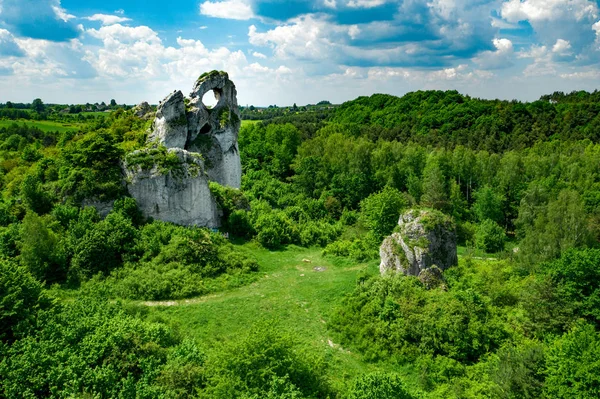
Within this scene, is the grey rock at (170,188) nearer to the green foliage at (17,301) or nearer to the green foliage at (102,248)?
the green foliage at (102,248)

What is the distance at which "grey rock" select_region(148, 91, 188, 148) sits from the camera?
38.0 m

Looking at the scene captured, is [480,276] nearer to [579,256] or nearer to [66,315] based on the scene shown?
[579,256]

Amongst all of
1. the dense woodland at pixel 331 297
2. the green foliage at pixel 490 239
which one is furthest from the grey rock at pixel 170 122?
the green foliage at pixel 490 239

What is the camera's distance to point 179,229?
29.9m

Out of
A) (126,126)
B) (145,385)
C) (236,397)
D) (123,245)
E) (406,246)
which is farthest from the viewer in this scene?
(126,126)

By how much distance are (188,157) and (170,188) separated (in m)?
3.27

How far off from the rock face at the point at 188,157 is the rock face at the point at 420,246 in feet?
53.0

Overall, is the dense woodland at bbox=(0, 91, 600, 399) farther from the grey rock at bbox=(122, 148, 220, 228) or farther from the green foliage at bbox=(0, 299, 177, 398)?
the grey rock at bbox=(122, 148, 220, 228)

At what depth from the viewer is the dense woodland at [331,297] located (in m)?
14.5

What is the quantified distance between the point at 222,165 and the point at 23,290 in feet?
90.5

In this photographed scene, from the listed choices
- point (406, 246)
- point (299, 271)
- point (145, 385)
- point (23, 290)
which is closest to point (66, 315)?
point (23, 290)

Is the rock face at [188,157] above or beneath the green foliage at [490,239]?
above

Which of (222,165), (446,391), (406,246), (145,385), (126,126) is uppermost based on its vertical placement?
(126,126)

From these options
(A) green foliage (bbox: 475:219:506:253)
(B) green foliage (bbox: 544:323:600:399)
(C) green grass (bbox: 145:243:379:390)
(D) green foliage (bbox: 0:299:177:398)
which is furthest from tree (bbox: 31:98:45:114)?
(B) green foliage (bbox: 544:323:600:399)
